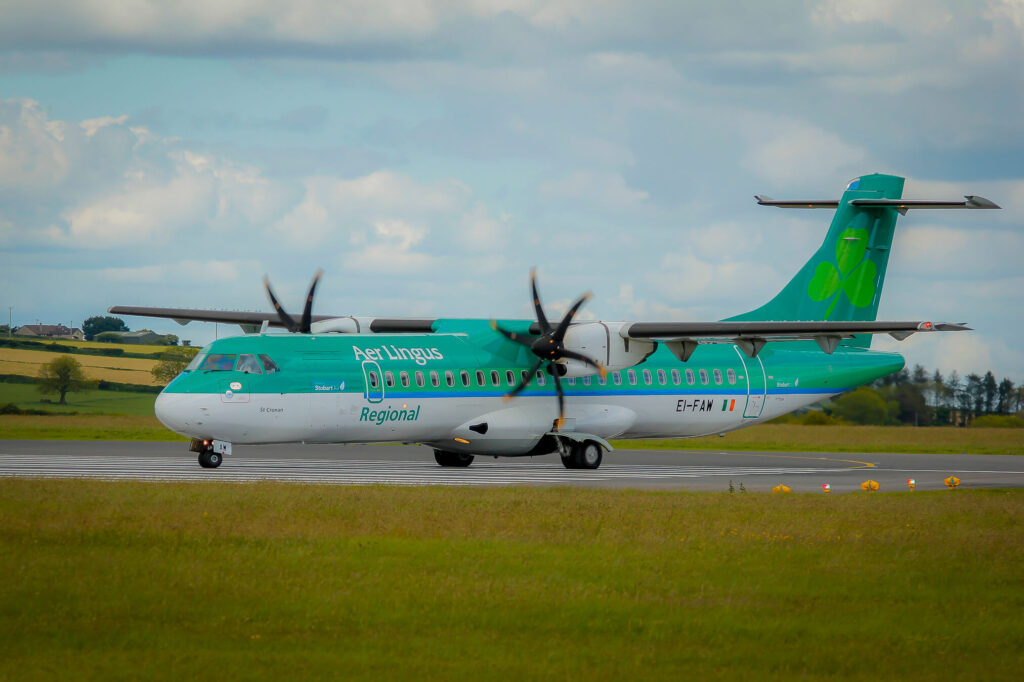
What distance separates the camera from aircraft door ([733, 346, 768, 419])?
3259 cm

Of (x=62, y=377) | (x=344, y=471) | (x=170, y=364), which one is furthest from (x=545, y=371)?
(x=62, y=377)

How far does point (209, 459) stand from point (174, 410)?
6.11 ft

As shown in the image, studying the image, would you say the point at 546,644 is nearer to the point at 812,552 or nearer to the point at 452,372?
the point at 812,552

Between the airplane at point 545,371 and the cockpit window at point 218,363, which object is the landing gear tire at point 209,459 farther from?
the cockpit window at point 218,363

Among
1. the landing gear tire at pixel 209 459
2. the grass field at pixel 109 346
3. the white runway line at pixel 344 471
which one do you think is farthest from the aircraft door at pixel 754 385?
the grass field at pixel 109 346

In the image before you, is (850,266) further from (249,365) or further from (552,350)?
(249,365)

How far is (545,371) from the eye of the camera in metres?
29.4

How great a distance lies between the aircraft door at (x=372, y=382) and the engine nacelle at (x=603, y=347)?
4.89 m

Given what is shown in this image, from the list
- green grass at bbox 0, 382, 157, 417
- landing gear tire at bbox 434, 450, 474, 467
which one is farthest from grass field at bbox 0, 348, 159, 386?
landing gear tire at bbox 434, 450, 474, 467

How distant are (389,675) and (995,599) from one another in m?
6.35

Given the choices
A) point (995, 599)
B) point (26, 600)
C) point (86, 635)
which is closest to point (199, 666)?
point (86, 635)

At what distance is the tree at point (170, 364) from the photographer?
60875mm

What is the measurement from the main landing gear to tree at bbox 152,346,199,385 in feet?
115

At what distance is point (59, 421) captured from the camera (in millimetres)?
53750
